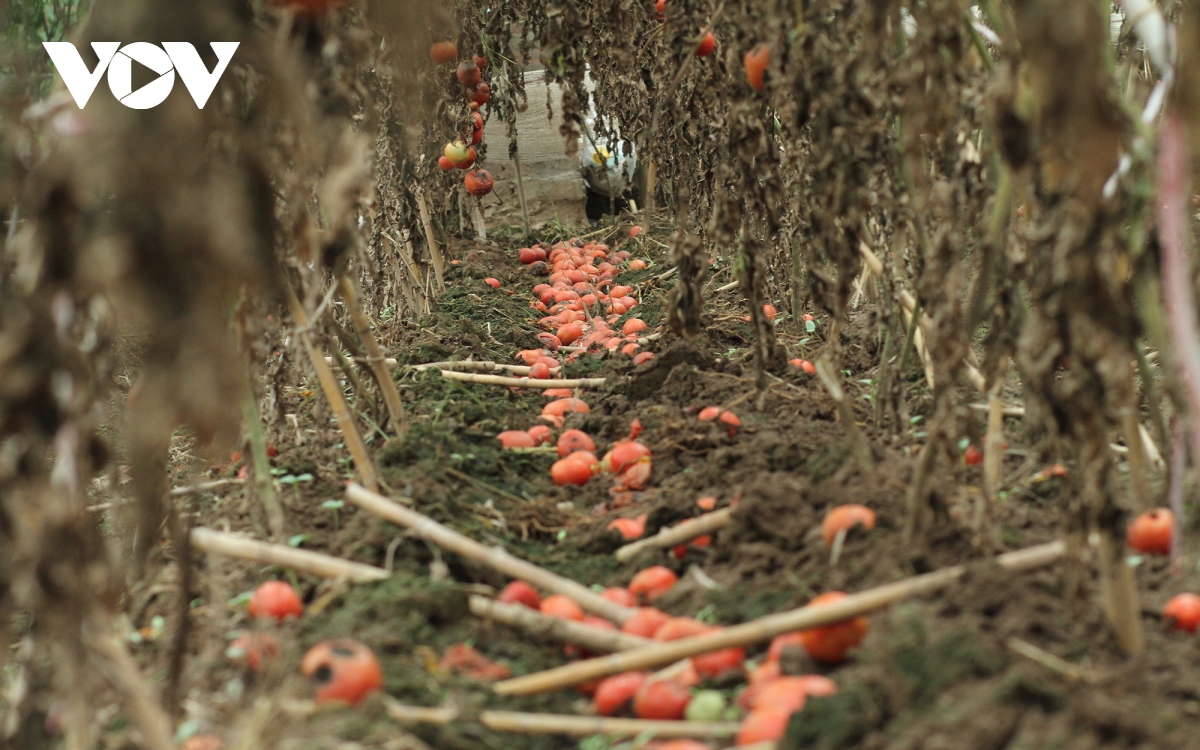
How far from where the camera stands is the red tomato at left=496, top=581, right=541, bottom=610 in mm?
2049

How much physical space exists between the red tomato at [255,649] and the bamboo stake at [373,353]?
0.89 meters

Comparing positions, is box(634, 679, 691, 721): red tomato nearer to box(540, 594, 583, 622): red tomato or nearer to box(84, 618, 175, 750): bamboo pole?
box(540, 594, 583, 622): red tomato

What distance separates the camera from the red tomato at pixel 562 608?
1984 millimetres

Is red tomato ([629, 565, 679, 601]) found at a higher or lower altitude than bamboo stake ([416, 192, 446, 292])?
lower

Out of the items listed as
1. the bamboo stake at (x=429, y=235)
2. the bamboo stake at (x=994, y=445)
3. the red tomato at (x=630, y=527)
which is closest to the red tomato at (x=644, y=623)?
the red tomato at (x=630, y=527)

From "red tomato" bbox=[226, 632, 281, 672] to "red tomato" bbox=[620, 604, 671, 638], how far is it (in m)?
0.60

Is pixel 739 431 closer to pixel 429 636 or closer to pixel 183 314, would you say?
pixel 429 636

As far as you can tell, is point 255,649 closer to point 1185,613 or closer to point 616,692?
point 616,692

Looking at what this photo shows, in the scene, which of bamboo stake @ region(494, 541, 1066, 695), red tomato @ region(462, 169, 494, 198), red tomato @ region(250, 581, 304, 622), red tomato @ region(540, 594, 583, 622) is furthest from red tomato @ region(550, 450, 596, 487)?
red tomato @ region(462, 169, 494, 198)

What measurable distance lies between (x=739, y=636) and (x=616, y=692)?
0.22 metres

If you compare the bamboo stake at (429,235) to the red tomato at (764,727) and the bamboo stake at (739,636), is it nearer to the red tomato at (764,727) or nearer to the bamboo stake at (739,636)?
the bamboo stake at (739,636)

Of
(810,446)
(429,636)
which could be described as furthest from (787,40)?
(429,636)

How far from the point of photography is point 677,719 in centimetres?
170

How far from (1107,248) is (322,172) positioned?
2184 millimetres
